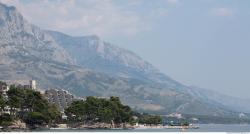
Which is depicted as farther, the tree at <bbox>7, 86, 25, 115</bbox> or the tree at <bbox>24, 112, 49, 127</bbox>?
the tree at <bbox>7, 86, 25, 115</bbox>

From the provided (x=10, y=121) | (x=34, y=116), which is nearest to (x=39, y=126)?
(x=34, y=116)

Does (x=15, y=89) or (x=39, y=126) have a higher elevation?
(x=15, y=89)

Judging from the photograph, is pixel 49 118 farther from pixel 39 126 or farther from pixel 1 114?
pixel 1 114

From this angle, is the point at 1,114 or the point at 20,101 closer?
the point at 1,114

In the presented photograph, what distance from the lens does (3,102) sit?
614 ft

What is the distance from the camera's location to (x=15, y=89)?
199 m

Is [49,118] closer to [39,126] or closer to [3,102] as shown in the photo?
[39,126]

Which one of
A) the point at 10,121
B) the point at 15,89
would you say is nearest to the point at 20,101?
the point at 15,89

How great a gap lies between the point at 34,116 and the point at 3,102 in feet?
36.8

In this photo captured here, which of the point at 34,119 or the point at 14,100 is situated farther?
the point at 14,100

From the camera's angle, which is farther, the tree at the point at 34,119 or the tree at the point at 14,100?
the tree at the point at 14,100

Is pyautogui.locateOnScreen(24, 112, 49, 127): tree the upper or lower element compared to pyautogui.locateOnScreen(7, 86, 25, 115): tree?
lower

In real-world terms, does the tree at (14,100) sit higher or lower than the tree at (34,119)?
higher

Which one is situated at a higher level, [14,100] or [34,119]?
[14,100]
